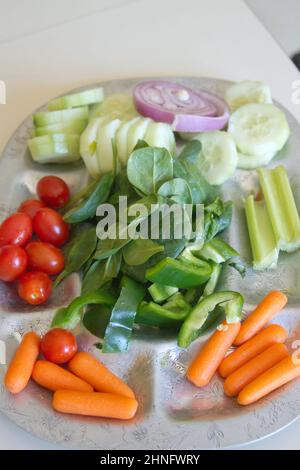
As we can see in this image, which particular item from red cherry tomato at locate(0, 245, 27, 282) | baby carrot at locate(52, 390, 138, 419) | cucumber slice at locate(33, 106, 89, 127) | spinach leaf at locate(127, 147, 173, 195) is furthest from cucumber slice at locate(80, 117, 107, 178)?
baby carrot at locate(52, 390, 138, 419)

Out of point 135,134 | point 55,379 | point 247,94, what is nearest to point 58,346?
point 55,379

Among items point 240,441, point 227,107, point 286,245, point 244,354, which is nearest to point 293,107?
point 227,107

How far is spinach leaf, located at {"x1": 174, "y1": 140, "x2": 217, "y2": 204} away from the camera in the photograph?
5.17 feet

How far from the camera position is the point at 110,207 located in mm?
1599

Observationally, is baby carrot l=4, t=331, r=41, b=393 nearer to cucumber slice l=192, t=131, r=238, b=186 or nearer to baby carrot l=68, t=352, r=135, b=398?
baby carrot l=68, t=352, r=135, b=398

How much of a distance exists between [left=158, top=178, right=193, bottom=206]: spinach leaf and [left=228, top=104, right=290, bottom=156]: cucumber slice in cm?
33

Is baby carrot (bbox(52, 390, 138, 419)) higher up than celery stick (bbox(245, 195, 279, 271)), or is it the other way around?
celery stick (bbox(245, 195, 279, 271))

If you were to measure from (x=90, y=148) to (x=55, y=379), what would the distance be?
695mm

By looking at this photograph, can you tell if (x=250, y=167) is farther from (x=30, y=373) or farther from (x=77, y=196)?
(x=30, y=373)

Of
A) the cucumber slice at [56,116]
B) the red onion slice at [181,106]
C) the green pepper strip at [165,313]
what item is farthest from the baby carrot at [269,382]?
the cucumber slice at [56,116]

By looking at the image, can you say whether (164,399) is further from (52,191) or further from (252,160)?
(252,160)

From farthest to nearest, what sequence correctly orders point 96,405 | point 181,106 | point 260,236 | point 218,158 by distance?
point 181,106 → point 218,158 → point 260,236 → point 96,405

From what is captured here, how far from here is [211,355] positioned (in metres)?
1.36

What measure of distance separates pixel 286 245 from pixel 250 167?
1.05ft
